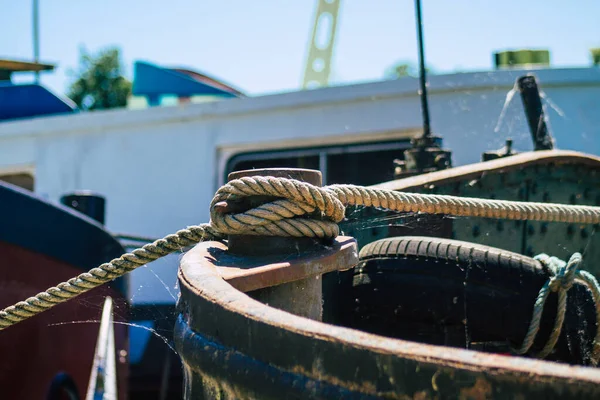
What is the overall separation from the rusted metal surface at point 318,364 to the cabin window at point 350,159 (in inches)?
162

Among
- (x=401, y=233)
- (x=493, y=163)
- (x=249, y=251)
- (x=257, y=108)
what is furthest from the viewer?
(x=257, y=108)

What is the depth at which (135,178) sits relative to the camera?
632 cm

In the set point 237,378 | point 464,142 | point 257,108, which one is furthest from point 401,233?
point 257,108

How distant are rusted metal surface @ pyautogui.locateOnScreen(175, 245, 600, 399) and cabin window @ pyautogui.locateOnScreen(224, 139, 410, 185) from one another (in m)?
4.11

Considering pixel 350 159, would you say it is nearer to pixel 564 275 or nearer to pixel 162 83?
pixel 162 83

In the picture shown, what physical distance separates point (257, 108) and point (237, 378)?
15.5 feet

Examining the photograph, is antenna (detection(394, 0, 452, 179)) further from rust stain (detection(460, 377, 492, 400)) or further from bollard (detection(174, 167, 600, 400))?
rust stain (detection(460, 377, 492, 400))

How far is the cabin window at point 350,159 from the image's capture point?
5.27m

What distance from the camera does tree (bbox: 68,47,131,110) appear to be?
2959cm

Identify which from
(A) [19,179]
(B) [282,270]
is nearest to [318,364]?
(B) [282,270]

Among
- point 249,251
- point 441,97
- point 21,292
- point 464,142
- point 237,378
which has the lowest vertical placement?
point 21,292

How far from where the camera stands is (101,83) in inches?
1202

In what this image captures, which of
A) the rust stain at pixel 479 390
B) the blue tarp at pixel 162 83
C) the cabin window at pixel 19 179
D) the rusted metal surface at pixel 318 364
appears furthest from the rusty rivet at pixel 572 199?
the cabin window at pixel 19 179

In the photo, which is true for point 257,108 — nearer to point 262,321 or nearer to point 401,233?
point 401,233
